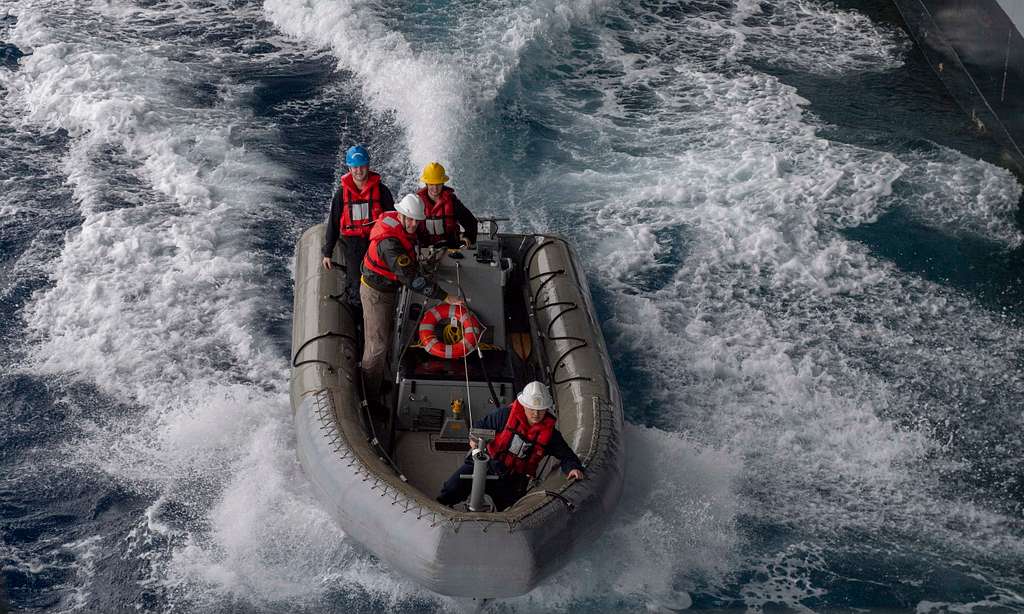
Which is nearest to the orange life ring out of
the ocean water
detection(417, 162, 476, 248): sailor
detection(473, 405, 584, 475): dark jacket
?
detection(417, 162, 476, 248): sailor

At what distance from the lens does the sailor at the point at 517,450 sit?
6.72m

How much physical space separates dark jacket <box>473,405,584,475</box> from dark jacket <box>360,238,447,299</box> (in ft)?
3.58

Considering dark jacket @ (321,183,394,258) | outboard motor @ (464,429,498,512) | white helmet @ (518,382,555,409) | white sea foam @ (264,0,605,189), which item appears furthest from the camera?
white sea foam @ (264,0,605,189)

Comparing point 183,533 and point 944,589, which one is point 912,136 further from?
point 183,533

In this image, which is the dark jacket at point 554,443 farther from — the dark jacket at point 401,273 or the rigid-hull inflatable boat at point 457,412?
the dark jacket at point 401,273

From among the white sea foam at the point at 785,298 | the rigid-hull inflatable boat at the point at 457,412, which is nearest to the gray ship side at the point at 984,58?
the white sea foam at the point at 785,298

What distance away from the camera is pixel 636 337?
10.1 m

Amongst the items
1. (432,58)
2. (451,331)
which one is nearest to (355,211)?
(451,331)

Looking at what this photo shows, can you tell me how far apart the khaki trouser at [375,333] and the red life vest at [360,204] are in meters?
0.64

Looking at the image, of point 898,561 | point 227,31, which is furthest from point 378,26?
point 898,561

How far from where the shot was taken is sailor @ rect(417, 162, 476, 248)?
8.42 metres

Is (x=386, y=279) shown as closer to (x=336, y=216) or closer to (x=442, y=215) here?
(x=442, y=215)

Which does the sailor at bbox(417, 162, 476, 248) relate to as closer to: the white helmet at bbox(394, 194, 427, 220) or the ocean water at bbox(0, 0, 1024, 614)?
the white helmet at bbox(394, 194, 427, 220)

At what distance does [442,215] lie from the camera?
8.52m
